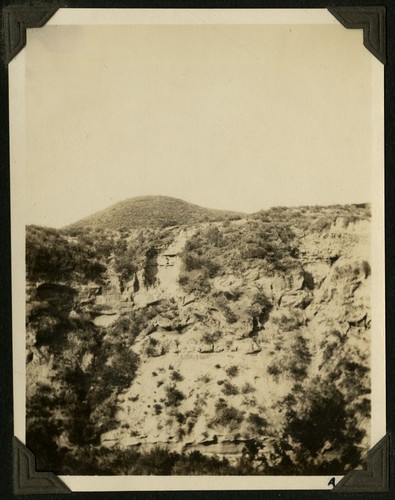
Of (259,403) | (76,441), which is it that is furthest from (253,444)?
(76,441)

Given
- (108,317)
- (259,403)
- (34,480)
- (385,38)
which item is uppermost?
(385,38)

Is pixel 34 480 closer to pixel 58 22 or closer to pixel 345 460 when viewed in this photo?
pixel 345 460

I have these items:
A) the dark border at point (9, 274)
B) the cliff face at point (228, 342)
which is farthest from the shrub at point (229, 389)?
the dark border at point (9, 274)

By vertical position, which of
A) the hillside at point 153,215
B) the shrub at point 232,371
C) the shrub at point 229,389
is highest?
the hillside at point 153,215

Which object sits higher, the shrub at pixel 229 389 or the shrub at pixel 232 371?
the shrub at pixel 232 371

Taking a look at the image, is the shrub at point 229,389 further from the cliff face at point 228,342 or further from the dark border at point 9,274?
the dark border at point 9,274

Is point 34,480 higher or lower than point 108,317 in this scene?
lower
